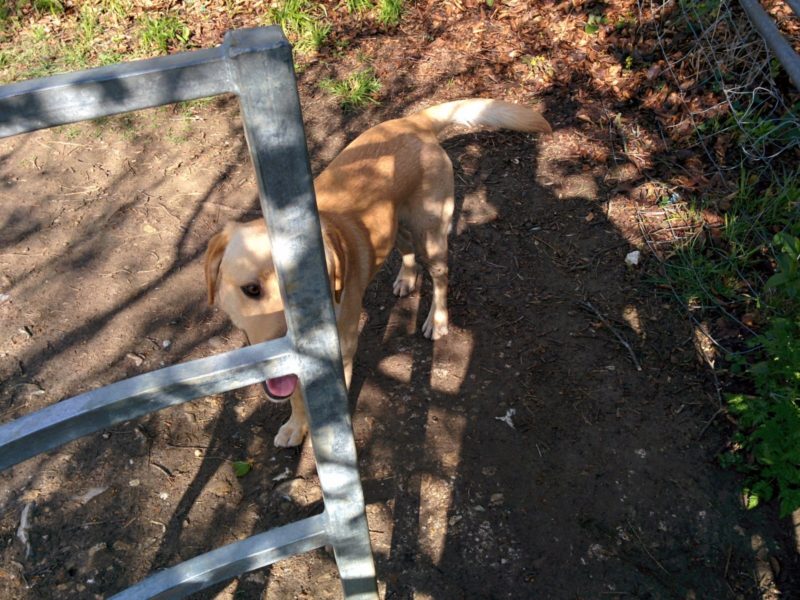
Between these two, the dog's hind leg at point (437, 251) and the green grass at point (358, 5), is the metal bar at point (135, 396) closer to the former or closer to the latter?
the dog's hind leg at point (437, 251)

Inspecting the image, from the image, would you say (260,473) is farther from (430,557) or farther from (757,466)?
(757,466)

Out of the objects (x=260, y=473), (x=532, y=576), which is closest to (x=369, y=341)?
(x=260, y=473)

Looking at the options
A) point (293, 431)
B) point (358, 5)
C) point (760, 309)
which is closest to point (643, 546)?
point (760, 309)

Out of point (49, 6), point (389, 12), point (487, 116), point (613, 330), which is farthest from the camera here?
point (49, 6)

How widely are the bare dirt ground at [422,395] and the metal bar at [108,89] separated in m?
2.20

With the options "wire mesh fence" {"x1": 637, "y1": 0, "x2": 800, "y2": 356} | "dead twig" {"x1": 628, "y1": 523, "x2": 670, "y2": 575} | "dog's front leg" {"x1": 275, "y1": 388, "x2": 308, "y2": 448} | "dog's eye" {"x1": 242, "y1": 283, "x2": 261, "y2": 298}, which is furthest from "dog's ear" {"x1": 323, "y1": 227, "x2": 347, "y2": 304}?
"wire mesh fence" {"x1": 637, "y1": 0, "x2": 800, "y2": 356}

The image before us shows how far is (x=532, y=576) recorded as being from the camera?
2695 mm

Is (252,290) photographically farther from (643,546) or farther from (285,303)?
(643,546)

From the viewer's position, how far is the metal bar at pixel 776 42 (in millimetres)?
2291

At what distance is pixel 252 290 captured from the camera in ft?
7.90

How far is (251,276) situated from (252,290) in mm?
53

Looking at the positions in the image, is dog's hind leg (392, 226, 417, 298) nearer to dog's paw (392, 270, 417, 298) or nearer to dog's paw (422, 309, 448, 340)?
dog's paw (392, 270, 417, 298)

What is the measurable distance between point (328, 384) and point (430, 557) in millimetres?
1678

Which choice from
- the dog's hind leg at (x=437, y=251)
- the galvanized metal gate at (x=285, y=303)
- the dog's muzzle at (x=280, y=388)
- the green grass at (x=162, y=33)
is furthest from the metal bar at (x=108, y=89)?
the green grass at (x=162, y=33)
